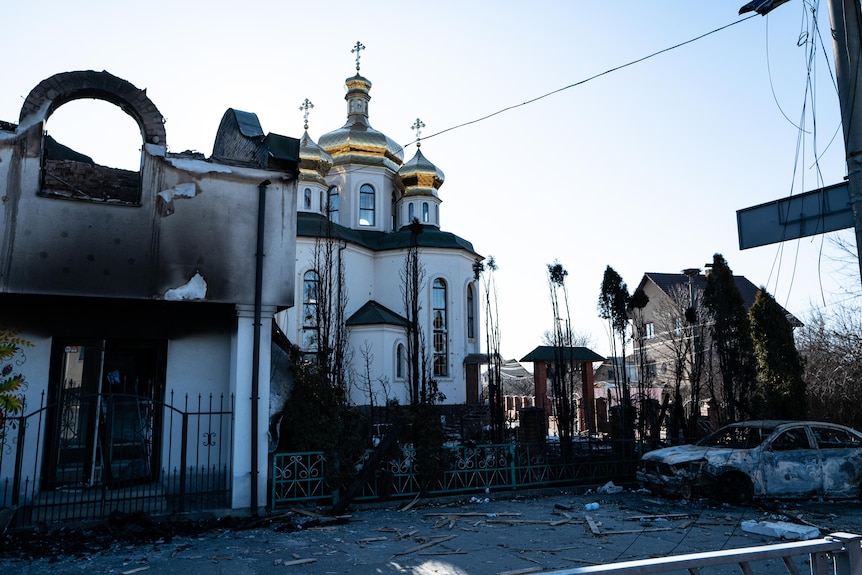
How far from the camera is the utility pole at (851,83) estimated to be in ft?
16.0

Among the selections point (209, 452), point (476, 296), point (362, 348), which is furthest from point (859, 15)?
point (476, 296)

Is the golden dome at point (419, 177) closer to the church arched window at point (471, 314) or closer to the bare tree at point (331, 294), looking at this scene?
the church arched window at point (471, 314)

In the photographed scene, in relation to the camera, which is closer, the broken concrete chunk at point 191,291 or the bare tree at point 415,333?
the broken concrete chunk at point 191,291

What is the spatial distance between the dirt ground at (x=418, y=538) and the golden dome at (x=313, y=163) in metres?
20.5

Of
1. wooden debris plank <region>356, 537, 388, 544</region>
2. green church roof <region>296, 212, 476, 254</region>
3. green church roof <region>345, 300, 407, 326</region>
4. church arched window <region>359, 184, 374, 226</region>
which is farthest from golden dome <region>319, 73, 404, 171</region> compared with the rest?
wooden debris plank <region>356, 537, 388, 544</region>

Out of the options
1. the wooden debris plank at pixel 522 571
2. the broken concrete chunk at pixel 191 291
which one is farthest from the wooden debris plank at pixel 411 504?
the broken concrete chunk at pixel 191 291

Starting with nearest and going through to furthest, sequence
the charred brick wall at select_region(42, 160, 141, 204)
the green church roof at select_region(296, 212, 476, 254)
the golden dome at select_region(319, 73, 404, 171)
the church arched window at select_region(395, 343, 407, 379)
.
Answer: the charred brick wall at select_region(42, 160, 141, 204) → the church arched window at select_region(395, 343, 407, 379) → the green church roof at select_region(296, 212, 476, 254) → the golden dome at select_region(319, 73, 404, 171)

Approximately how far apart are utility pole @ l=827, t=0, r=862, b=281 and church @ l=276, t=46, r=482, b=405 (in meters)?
17.4

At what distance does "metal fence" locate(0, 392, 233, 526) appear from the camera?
29.8 ft

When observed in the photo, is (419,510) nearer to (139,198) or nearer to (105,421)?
(105,421)

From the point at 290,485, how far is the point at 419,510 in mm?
2136

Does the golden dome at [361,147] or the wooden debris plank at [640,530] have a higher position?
the golden dome at [361,147]

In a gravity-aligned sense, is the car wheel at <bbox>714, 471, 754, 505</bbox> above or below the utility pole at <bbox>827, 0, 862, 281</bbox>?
below

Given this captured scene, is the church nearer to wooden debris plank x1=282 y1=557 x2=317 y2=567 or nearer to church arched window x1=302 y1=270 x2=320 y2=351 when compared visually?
church arched window x1=302 y1=270 x2=320 y2=351
